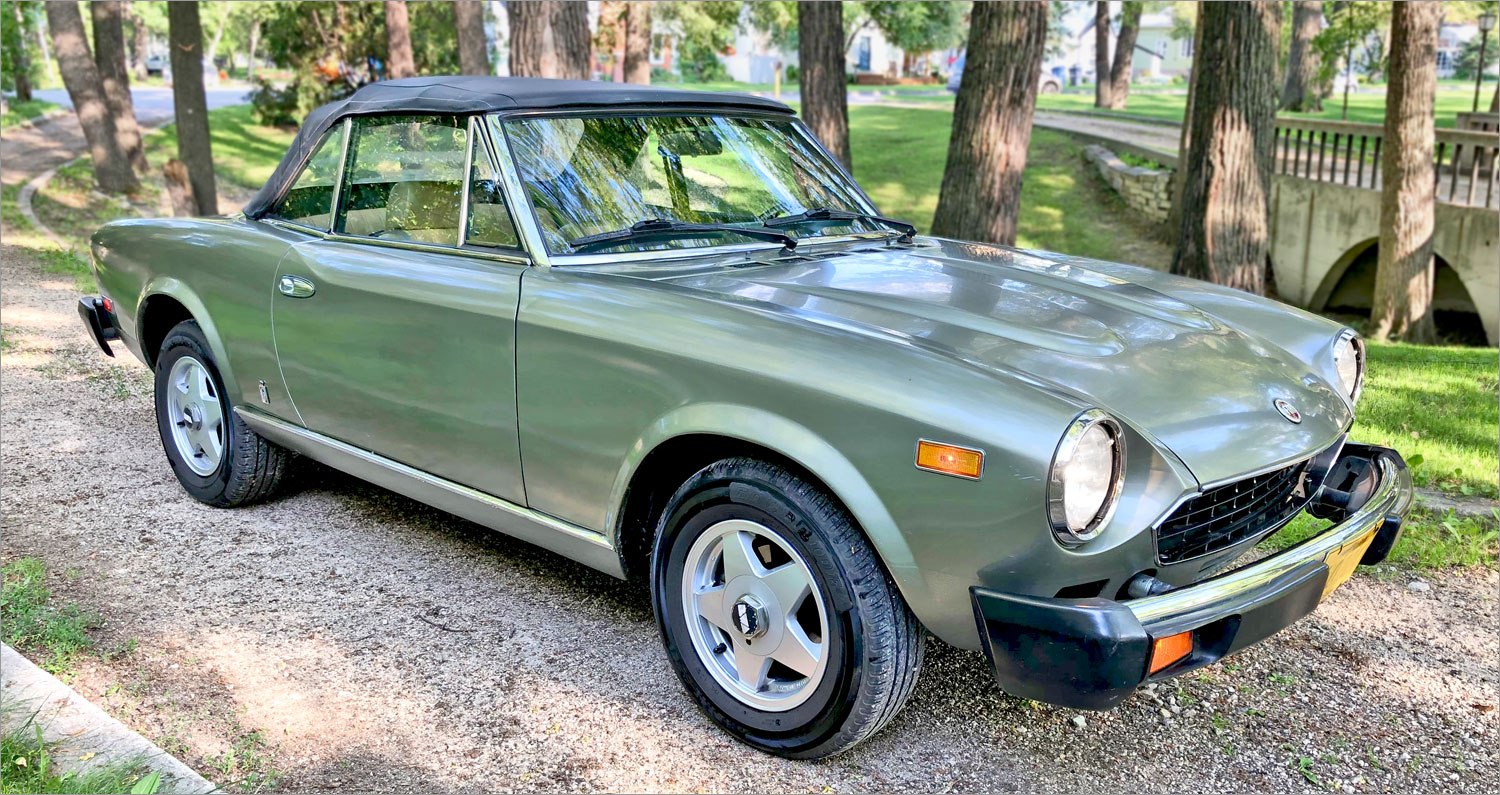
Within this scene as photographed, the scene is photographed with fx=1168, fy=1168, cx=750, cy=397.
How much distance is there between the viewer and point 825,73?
13234 mm

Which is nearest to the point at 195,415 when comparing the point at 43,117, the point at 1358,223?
the point at 1358,223

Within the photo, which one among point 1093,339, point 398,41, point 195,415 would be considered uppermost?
point 398,41

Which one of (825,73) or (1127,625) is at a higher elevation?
(825,73)

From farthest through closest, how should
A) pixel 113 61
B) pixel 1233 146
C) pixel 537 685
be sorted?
1. pixel 113 61
2. pixel 1233 146
3. pixel 537 685

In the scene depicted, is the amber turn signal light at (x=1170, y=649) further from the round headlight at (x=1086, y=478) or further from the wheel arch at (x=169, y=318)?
the wheel arch at (x=169, y=318)

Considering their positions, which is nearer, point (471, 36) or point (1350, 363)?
point (1350, 363)

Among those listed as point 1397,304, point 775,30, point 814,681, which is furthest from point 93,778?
point 775,30

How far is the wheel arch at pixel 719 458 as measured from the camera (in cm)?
262

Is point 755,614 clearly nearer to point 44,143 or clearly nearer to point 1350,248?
point 1350,248

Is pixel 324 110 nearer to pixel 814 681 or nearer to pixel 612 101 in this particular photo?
pixel 612 101

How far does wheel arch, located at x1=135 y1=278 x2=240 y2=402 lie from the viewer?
441cm

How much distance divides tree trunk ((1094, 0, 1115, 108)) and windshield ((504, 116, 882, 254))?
3300cm

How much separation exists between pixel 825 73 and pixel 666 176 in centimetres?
999

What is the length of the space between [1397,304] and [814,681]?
1153 cm
